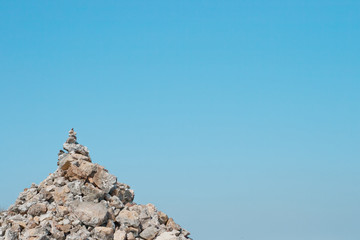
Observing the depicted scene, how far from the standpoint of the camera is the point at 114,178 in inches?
933

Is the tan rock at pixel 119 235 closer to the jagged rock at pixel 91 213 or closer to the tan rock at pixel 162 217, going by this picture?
the jagged rock at pixel 91 213

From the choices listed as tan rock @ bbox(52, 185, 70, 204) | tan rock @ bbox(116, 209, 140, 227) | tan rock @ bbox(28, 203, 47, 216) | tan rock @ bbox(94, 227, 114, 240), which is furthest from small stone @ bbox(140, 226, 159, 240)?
tan rock @ bbox(28, 203, 47, 216)

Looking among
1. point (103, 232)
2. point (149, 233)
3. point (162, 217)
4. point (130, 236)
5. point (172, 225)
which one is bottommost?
point (103, 232)

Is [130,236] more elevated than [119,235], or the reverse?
[130,236]

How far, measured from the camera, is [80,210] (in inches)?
848

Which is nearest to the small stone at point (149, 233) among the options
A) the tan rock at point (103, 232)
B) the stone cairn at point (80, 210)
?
the stone cairn at point (80, 210)

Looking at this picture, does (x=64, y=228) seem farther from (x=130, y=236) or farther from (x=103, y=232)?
(x=130, y=236)

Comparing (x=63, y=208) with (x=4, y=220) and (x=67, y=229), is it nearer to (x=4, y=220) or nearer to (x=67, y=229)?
(x=67, y=229)

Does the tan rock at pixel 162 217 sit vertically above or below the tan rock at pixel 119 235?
above

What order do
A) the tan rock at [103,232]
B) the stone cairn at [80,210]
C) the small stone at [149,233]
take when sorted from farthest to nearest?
1. the small stone at [149,233]
2. the stone cairn at [80,210]
3. the tan rock at [103,232]

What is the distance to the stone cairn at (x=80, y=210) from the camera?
69.8 feet

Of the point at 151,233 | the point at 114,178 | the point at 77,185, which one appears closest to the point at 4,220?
the point at 77,185

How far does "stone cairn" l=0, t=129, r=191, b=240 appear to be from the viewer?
21.3m

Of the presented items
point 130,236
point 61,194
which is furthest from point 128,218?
point 61,194
